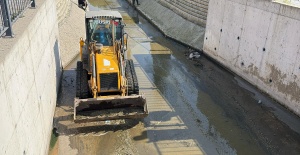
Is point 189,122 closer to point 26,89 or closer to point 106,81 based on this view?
point 106,81

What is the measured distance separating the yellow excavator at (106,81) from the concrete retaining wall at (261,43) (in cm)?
538

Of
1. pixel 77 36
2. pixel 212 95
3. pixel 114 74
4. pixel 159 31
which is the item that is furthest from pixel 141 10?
pixel 114 74

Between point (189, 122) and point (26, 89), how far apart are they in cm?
545

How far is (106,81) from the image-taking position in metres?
8.77

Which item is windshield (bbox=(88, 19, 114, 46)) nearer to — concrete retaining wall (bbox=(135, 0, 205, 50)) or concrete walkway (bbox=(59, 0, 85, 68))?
concrete walkway (bbox=(59, 0, 85, 68))

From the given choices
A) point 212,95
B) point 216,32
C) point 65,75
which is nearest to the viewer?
point 212,95

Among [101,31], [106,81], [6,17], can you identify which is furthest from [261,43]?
[6,17]

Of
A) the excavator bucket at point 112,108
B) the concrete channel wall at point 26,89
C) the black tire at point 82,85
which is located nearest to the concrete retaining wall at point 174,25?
the black tire at point 82,85

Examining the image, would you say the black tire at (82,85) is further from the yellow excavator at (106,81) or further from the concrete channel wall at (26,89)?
the concrete channel wall at (26,89)

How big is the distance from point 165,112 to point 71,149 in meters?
3.42

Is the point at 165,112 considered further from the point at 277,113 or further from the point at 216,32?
the point at 216,32

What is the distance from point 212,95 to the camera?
444 inches

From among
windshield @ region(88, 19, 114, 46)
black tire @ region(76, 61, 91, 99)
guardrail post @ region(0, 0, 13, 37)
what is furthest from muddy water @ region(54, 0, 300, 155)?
guardrail post @ region(0, 0, 13, 37)

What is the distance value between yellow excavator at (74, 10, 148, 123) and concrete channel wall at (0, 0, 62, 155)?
46.9 inches
